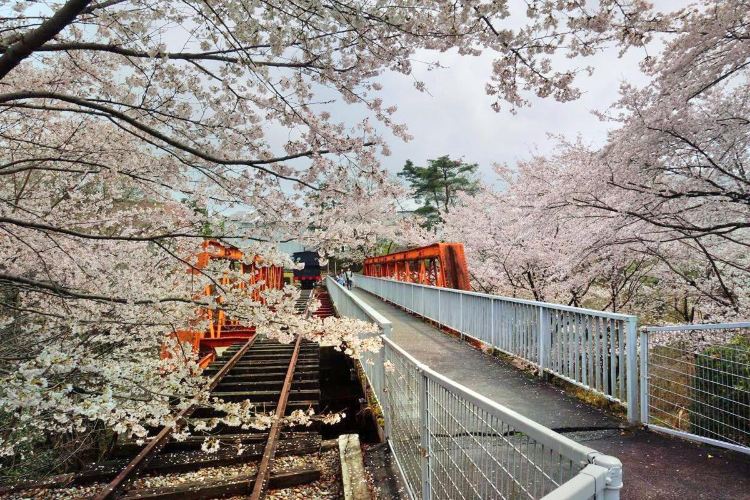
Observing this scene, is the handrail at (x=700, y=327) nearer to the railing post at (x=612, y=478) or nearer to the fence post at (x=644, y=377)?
the fence post at (x=644, y=377)

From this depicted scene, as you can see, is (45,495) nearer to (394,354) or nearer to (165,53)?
(394,354)

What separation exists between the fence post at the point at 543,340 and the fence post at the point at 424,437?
141 inches

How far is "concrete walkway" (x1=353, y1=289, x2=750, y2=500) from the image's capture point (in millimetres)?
3252

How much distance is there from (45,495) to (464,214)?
67.4 feet

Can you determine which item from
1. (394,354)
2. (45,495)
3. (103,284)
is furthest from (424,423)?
(103,284)

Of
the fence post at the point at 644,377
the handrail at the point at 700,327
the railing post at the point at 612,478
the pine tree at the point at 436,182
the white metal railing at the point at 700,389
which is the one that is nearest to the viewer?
the railing post at the point at 612,478

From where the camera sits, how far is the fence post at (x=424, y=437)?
125 inches

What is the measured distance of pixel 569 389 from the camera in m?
6.19

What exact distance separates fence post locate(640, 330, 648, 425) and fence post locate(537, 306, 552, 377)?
1.75 metres

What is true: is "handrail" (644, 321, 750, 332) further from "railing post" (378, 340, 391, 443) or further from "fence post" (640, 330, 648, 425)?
"railing post" (378, 340, 391, 443)

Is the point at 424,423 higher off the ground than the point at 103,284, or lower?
lower

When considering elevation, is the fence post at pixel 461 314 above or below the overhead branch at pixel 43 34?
below

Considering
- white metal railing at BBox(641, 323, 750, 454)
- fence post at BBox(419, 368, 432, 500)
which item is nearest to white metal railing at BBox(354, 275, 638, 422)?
white metal railing at BBox(641, 323, 750, 454)

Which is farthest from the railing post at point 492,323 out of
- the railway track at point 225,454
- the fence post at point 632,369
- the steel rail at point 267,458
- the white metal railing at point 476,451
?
the steel rail at point 267,458
